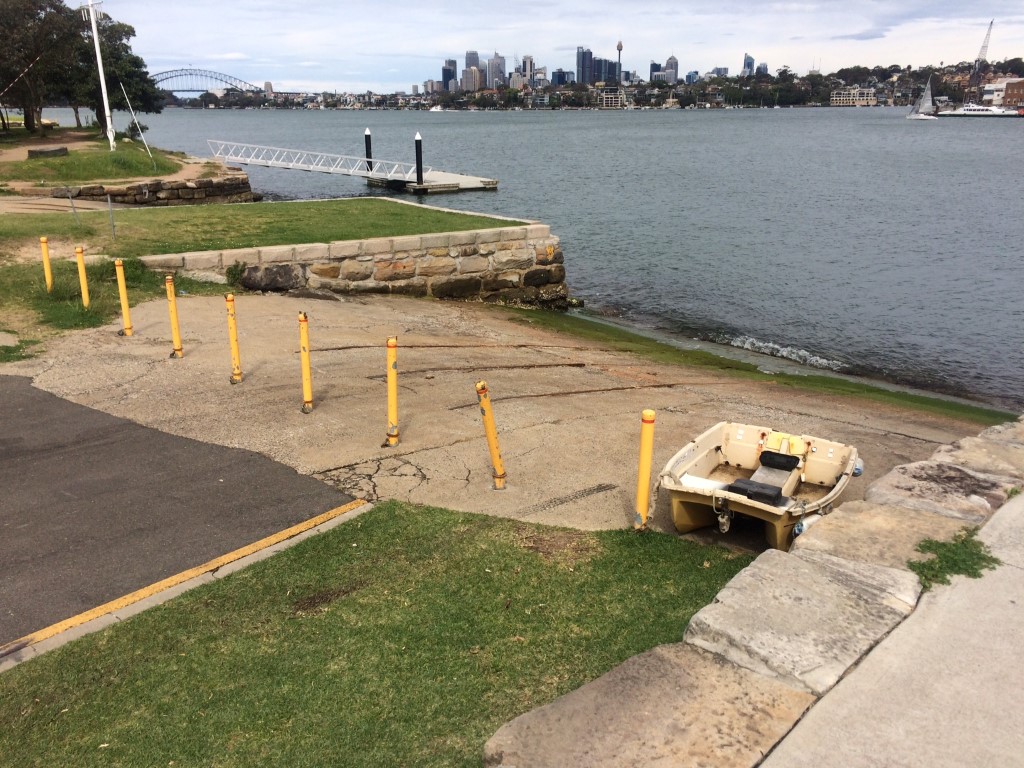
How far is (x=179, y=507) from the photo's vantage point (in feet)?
22.4

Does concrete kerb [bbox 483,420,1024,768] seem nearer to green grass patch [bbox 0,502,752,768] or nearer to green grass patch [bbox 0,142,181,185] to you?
green grass patch [bbox 0,502,752,768]

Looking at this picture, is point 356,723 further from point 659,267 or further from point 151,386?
point 659,267

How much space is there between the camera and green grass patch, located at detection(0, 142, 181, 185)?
32250 mm

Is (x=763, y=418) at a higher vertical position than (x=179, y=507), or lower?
lower

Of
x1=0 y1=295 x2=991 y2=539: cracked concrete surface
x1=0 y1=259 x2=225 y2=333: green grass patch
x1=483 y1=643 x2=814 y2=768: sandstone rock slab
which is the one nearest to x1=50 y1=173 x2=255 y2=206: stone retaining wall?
x1=0 y1=259 x2=225 y2=333: green grass patch

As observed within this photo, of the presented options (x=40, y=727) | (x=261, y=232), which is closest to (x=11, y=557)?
(x=40, y=727)

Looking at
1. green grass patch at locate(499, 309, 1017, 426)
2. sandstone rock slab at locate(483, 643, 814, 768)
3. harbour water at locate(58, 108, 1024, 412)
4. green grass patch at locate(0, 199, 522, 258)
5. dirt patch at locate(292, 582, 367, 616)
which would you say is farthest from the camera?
harbour water at locate(58, 108, 1024, 412)

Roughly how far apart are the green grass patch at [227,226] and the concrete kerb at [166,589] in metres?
10.8

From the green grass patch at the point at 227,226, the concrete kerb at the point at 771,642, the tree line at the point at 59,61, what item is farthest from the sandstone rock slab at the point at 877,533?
the tree line at the point at 59,61

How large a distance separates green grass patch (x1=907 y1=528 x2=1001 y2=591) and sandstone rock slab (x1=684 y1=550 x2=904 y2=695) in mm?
492

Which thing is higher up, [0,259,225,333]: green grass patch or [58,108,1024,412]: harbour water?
[0,259,225,333]: green grass patch

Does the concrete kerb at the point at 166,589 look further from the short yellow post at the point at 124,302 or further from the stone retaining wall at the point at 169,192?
the stone retaining wall at the point at 169,192

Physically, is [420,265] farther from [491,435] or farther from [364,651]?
[364,651]

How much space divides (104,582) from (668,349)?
46.2 ft
